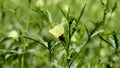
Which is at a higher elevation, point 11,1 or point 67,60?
point 11,1

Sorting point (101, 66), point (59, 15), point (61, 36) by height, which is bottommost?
point (101, 66)

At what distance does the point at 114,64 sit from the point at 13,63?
29.6 inches

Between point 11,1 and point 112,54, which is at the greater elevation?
point 11,1

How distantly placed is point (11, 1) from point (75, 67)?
2.90m

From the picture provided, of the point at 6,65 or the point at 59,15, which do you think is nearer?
the point at 6,65

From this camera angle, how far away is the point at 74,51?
1.78 meters

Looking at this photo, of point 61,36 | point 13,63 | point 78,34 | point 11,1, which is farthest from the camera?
point 11,1

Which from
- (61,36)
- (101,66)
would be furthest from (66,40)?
(101,66)

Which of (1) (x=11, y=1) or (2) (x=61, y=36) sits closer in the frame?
(2) (x=61, y=36)

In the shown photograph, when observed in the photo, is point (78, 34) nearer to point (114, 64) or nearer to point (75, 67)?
point (114, 64)

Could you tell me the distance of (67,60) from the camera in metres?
1.68

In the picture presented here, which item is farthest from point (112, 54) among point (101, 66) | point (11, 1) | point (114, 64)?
point (11, 1)

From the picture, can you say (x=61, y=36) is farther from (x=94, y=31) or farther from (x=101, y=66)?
(x=101, y=66)

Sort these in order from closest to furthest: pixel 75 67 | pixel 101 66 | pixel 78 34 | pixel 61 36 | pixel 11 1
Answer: pixel 61 36 < pixel 75 67 < pixel 101 66 < pixel 78 34 < pixel 11 1
